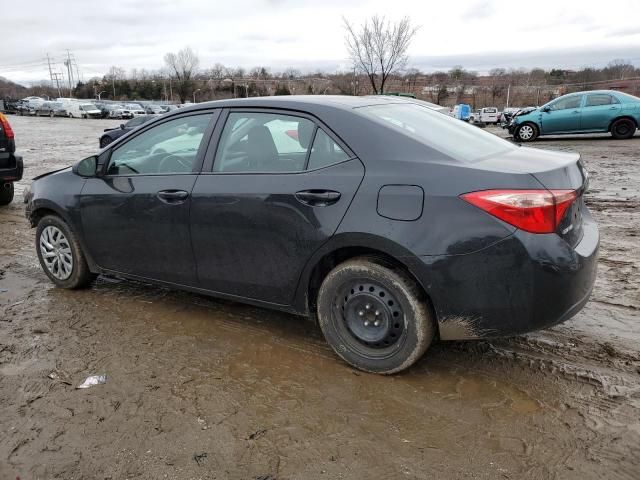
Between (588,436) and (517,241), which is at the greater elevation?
(517,241)

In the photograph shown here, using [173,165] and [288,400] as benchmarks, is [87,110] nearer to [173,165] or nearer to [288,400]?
[173,165]

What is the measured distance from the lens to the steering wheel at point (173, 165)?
12.5 feet

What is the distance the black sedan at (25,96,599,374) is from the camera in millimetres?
2756

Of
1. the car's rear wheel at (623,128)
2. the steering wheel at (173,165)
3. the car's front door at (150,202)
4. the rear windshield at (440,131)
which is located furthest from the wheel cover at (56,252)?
the car's rear wheel at (623,128)

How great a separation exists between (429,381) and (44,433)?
2103 mm

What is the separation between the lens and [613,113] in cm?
1589

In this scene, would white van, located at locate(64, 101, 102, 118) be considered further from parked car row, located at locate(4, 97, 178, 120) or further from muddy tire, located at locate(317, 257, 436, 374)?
muddy tire, located at locate(317, 257, 436, 374)

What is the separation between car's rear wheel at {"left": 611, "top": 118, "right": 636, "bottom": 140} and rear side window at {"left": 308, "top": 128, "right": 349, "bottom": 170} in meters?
15.8

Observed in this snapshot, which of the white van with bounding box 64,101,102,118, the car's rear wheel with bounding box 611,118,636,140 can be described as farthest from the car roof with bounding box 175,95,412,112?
the white van with bounding box 64,101,102,118

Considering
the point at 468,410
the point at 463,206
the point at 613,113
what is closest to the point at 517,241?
the point at 463,206

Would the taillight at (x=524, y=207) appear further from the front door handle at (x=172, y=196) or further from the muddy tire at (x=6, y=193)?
the muddy tire at (x=6, y=193)

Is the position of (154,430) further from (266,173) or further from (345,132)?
(345,132)

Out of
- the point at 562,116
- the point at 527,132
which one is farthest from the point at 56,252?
the point at 527,132

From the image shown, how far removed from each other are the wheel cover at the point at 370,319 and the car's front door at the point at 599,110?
610 inches
